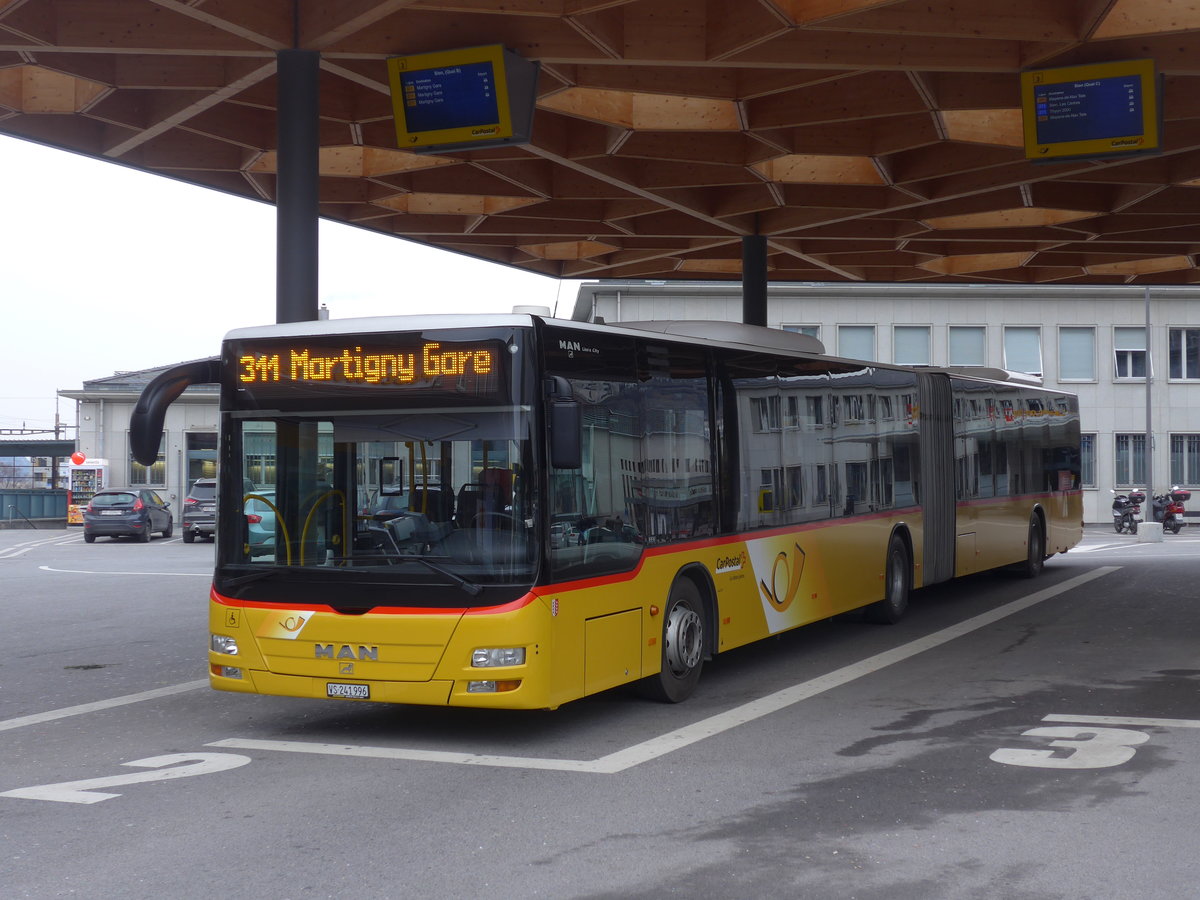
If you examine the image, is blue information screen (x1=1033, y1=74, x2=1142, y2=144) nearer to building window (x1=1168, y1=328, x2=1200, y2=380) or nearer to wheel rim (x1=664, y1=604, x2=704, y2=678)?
wheel rim (x1=664, y1=604, x2=704, y2=678)

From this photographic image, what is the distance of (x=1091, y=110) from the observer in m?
12.5

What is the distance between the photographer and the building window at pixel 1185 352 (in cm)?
4838

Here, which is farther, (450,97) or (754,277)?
(754,277)

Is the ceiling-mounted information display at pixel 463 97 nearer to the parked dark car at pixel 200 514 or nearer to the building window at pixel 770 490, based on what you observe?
the building window at pixel 770 490

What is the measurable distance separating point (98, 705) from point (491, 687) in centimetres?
409

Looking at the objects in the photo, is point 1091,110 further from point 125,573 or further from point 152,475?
point 152,475

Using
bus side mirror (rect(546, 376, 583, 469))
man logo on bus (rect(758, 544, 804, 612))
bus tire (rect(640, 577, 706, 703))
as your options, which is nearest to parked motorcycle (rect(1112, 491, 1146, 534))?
man logo on bus (rect(758, 544, 804, 612))

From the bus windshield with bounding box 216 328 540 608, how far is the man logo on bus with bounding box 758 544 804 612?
154 inches

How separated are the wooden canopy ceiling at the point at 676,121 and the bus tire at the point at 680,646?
4.59 meters

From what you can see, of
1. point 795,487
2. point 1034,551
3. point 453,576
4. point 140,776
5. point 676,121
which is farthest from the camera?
point 1034,551

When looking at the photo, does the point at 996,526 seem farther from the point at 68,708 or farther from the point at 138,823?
the point at 138,823

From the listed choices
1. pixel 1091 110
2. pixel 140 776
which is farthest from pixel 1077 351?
pixel 140 776

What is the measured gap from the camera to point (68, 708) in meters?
10.8

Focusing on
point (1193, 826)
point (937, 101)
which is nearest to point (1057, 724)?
point (1193, 826)
